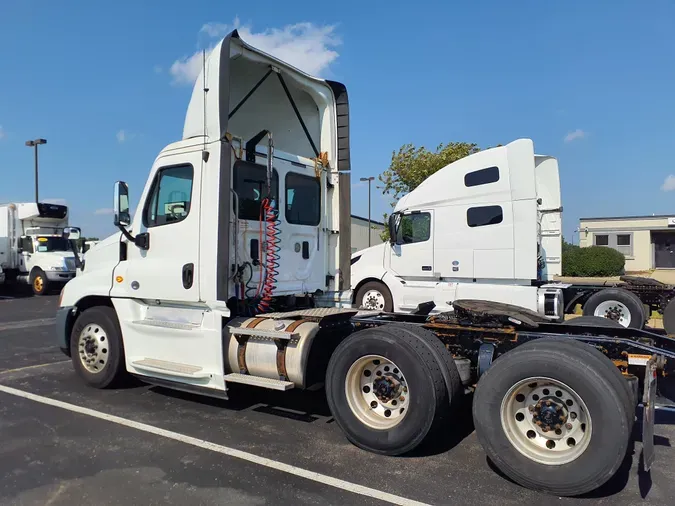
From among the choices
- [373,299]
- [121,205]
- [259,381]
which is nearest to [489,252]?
[373,299]

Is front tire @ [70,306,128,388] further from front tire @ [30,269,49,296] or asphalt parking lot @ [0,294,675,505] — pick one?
front tire @ [30,269,49,296]

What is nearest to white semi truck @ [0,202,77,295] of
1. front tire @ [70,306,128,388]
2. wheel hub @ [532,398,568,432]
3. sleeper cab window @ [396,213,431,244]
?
sleeper cab window @ [396,213,431,244]

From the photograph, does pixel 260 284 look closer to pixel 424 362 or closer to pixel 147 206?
pixel 147 206

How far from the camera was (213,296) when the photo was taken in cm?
532

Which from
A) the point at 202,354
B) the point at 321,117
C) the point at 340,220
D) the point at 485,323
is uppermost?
the point at 321,117

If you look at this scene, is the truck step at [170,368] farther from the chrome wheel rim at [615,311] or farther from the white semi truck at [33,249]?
the white semi truck at [33,249]

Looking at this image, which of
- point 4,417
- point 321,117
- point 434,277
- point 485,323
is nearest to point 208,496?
point 485,323

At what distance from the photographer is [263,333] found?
5074 mm

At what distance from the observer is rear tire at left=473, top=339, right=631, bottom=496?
348 centimetres

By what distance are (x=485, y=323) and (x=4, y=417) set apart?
197 inches

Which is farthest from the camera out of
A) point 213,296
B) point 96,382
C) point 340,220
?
point 340,220

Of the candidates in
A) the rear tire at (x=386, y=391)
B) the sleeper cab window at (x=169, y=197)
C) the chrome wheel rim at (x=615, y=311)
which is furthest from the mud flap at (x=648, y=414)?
the chrome wheel rim at (x=615, y=311)

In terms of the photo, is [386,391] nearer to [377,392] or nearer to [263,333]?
[377,392]

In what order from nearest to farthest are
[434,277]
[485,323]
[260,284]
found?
[485,323]
[260,284]
[434,277]
